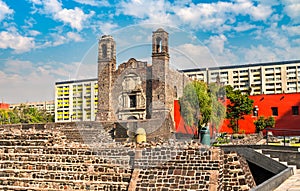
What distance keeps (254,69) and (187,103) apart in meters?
73.4

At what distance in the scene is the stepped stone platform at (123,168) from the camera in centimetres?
1001

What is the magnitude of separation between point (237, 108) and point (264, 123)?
2615 mm

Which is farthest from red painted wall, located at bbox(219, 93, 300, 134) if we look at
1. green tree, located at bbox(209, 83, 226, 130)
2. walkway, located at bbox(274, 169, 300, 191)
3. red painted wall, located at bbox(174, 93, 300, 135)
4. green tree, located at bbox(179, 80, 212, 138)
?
walkway, located at bbox(274, 169, 300, 191)

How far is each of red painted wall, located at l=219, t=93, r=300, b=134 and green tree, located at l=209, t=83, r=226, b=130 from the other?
12.7 metres

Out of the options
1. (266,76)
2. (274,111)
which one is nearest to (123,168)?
(274,111)

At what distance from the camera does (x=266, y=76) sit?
80.2 m

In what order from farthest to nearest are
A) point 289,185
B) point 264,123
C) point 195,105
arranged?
point 264,123 → point 195,105 → point 289,185

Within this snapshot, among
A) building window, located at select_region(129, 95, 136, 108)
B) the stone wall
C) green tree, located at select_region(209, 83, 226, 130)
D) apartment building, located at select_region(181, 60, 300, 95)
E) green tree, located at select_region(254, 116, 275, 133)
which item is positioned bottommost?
the stone wall

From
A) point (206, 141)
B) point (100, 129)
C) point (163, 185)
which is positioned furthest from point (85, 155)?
point (100, 129)

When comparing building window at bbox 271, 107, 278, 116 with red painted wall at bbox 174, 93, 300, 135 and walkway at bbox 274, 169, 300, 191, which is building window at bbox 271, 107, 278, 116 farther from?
walkway at bbox 274, 169, 300, 191

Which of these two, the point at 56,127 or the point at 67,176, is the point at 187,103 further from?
the point at 56,127

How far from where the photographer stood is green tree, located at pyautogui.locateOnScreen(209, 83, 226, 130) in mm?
16875

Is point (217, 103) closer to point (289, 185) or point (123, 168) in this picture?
point (123, 168)

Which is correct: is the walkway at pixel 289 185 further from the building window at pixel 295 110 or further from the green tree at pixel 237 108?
the building window at pixel 295 110
